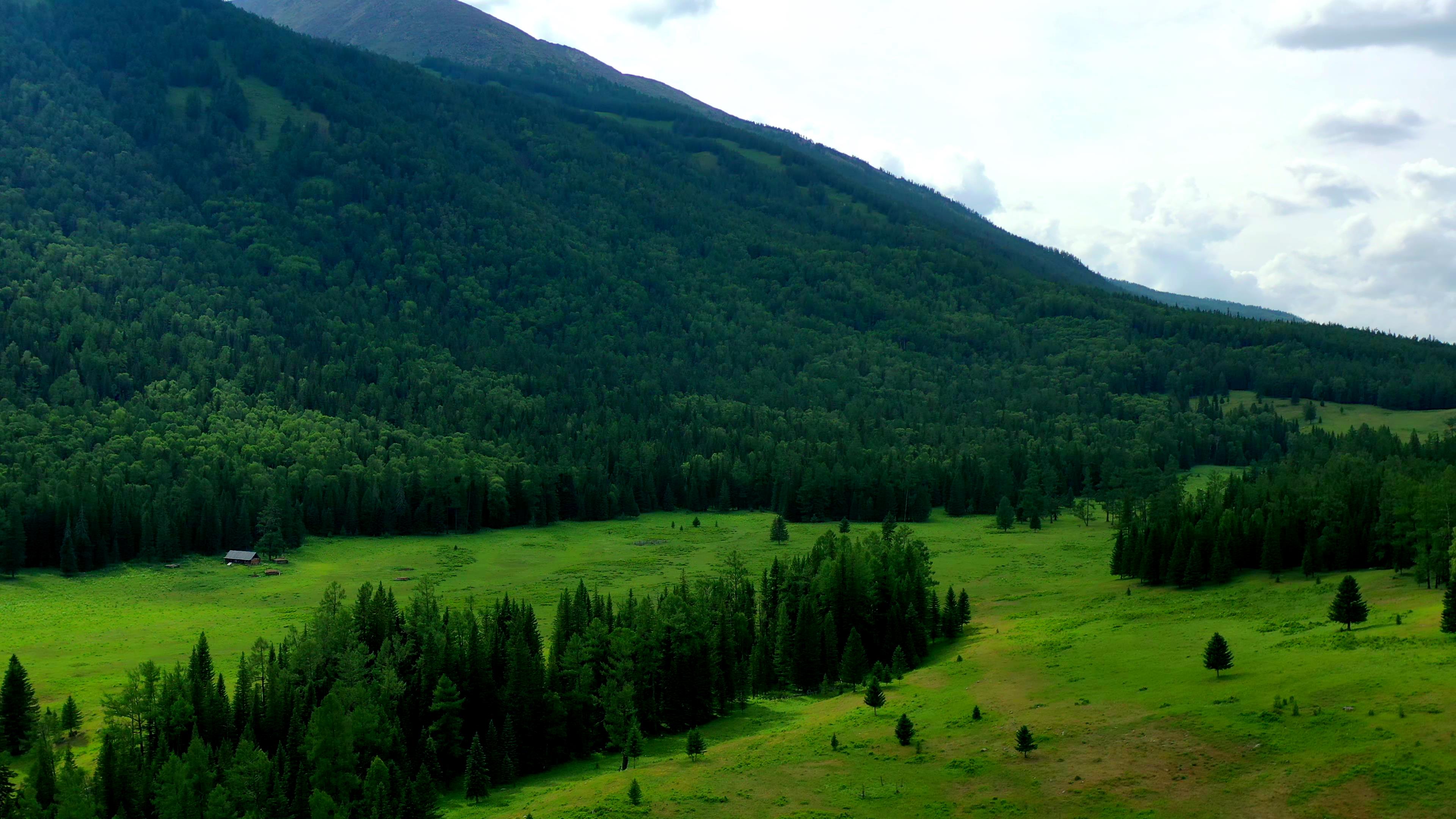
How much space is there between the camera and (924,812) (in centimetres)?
7062

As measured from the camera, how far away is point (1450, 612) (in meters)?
84.1

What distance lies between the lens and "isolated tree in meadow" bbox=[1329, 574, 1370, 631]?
A: 9169cm

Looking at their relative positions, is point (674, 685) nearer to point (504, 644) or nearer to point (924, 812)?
point (504, 644)

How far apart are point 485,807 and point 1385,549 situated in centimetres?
8984

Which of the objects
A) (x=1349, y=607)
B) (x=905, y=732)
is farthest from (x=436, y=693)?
(x=1349, y=607)

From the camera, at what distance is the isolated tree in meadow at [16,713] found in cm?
9175

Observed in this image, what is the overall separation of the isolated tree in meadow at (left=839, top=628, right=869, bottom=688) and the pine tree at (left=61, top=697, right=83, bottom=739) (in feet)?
209

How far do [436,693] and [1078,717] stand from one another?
47.3 m

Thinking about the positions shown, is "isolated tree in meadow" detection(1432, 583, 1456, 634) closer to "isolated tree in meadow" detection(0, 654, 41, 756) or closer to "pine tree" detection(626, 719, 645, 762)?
"pine tree" detection(626, 719, 645, 762)

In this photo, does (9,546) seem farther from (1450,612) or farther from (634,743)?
(1450,612)

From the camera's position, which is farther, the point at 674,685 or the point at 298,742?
the point at 674,685

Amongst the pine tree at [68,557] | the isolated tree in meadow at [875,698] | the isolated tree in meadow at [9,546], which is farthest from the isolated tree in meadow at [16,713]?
the pine tree at [68,557]

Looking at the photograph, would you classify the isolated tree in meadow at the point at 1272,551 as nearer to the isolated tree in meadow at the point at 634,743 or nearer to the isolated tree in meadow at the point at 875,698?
the isolated tree in meadow at the point at 875,698

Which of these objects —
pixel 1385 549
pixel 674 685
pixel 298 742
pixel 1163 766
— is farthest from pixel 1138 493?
pixel 298 742
